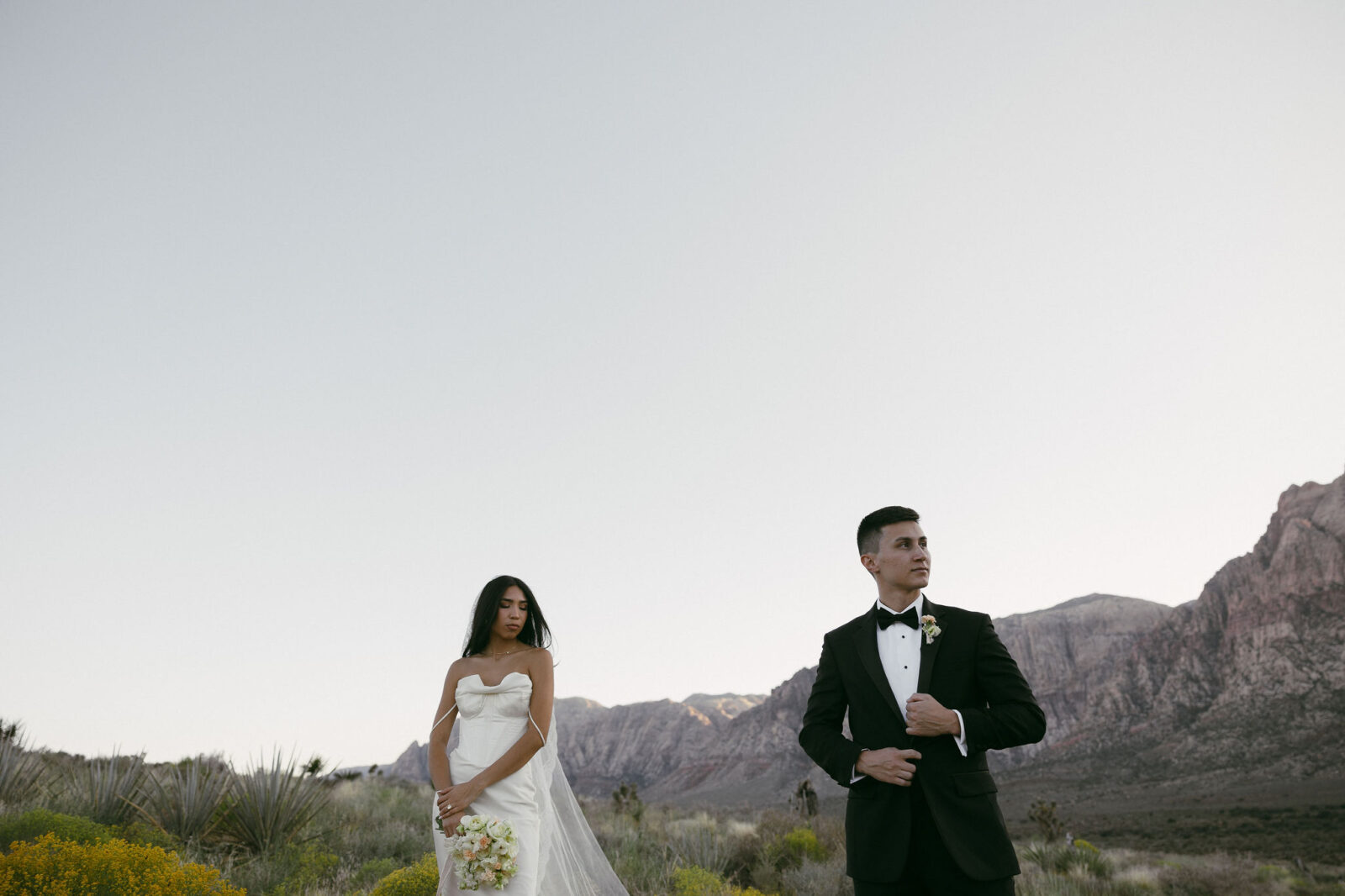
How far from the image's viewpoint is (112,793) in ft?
28.8

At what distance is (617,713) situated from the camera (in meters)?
132

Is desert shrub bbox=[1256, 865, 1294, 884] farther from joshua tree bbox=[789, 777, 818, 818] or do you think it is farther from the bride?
the bride

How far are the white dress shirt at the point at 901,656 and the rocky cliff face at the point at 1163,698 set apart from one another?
5077 centimetres

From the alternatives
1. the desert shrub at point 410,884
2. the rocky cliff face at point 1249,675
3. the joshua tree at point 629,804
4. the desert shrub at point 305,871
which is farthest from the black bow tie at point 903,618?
the rocky cliff face at point 1249,675

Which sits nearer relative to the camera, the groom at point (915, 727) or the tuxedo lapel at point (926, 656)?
the groom at point (915, 727)

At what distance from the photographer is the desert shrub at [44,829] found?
678cm

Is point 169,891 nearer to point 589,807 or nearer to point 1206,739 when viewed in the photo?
point 589,807

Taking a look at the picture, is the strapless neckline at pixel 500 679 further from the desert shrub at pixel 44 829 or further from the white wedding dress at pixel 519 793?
the desert shrub at pixel 44 829

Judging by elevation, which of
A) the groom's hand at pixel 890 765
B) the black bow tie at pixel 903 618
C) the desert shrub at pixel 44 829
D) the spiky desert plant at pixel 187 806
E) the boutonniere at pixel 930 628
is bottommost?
the spiky desert plant at pixel 187 806

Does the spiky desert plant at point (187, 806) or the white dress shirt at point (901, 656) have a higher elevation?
the white dress shirt at point (901, 656)

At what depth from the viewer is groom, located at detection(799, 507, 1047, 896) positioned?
3131 mm

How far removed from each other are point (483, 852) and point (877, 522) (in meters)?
2.53

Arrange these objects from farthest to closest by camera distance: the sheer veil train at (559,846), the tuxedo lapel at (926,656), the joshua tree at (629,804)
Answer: the joshua tree at (629,804) < the sheer veil train at (559,846) < the tuxedo lapel at (926,656)

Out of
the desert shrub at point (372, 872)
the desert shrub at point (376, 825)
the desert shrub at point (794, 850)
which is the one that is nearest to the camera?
the desert shrub at point (372, 872)
